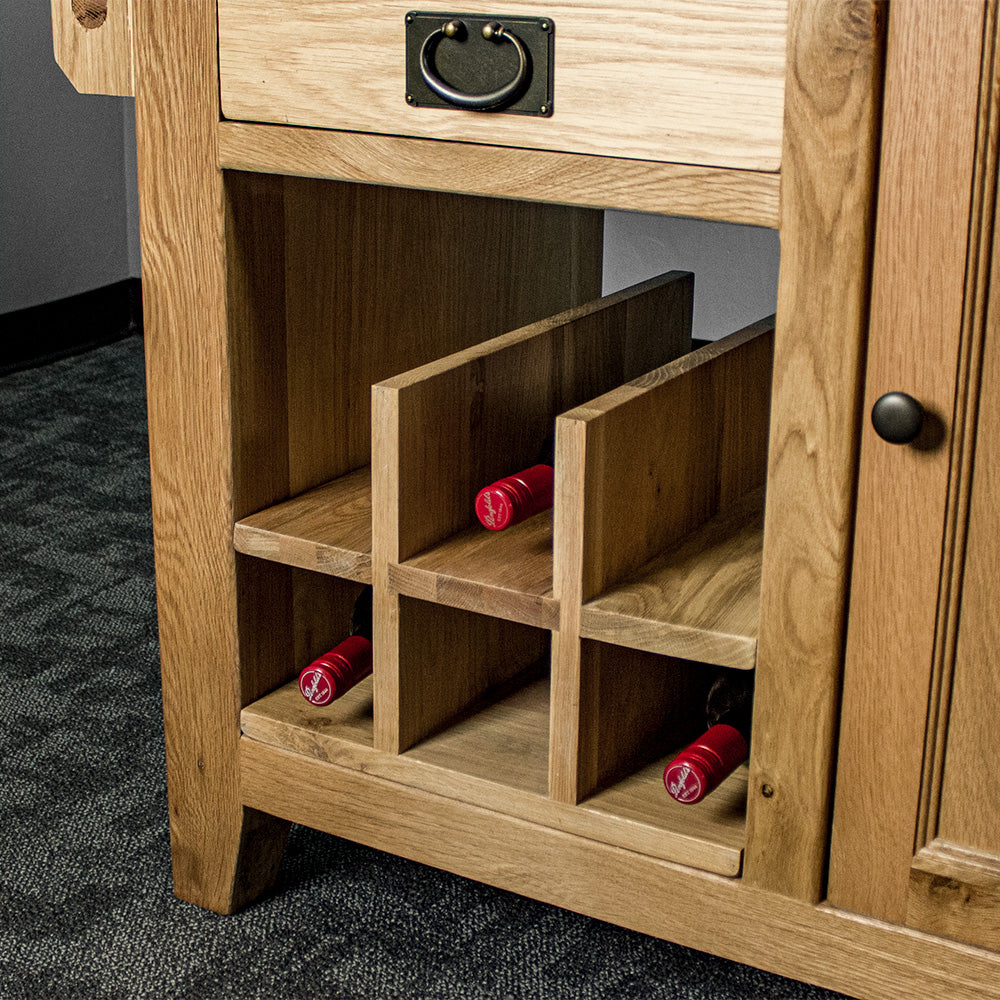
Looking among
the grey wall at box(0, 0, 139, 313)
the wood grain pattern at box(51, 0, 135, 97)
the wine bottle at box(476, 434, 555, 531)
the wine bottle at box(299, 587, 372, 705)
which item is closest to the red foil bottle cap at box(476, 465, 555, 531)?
the wine bottle at box(476, 434, 555, 531)

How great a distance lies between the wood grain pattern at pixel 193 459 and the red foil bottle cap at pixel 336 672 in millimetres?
66

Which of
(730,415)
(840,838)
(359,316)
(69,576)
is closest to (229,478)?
(359,316)

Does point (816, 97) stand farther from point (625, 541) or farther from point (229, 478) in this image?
point (229, 478)

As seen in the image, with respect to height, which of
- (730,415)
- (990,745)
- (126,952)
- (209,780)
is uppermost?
(730,415)

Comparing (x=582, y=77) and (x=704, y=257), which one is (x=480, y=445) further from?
(x=704, y=257)

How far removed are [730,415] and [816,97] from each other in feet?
1.08

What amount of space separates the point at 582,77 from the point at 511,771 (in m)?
0.45

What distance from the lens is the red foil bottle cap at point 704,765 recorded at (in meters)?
0.83

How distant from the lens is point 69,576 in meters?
1.67

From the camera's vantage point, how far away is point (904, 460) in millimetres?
724

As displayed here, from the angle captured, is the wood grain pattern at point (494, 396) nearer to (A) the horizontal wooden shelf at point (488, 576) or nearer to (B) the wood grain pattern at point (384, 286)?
(A) the horizontal wooden shelf at point (488, 576)

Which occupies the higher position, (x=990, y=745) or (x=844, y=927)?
(x=990, y=745)

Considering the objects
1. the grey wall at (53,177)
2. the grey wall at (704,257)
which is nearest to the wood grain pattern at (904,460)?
the grey wall at (704,257)

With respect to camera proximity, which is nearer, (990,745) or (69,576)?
(990,745)
